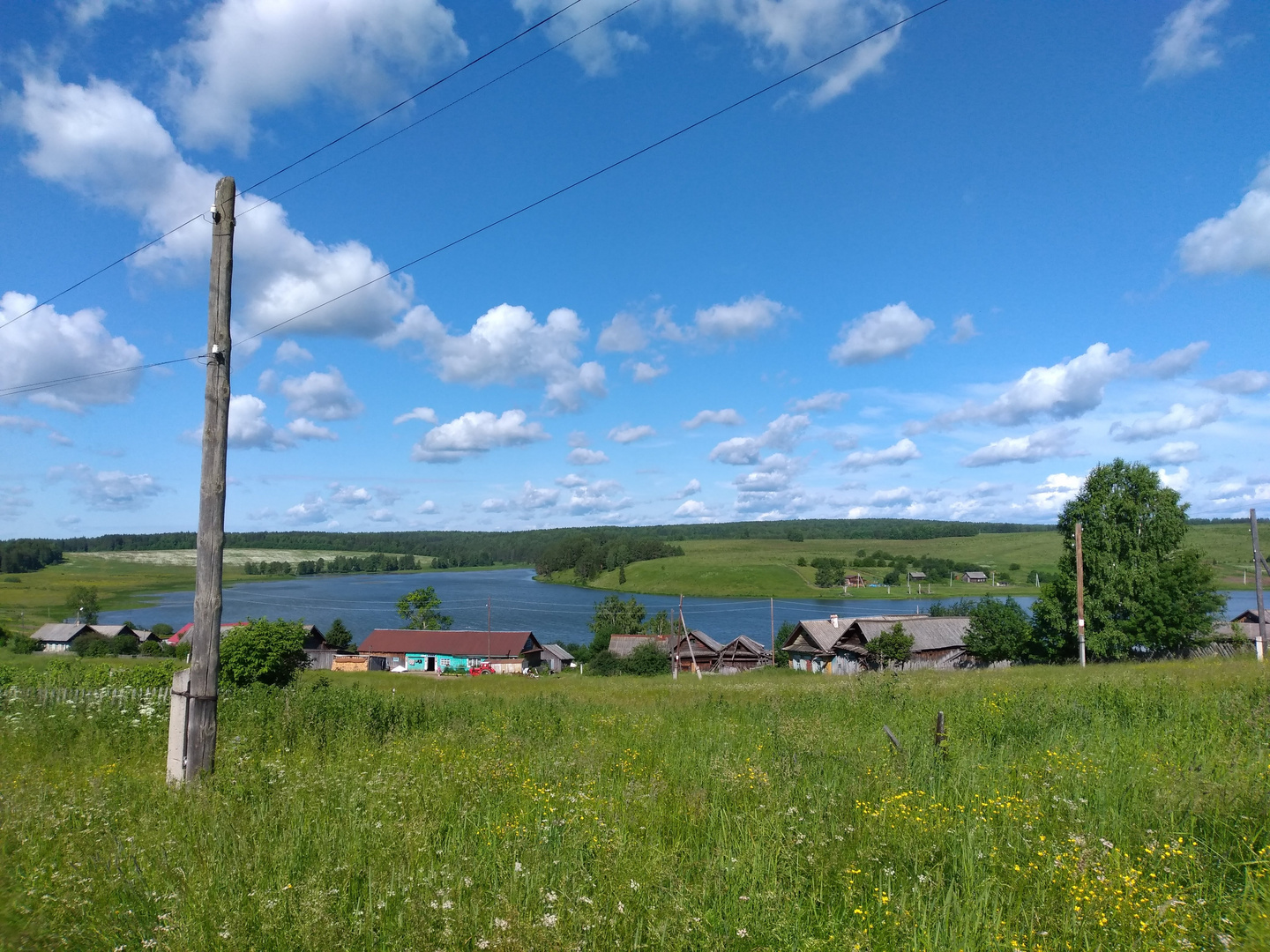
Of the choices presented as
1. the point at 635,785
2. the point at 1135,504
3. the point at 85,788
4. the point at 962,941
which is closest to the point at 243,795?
the point at 85,788

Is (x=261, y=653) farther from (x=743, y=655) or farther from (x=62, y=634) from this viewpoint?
(x=62, y=634)

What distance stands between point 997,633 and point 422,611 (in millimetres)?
60489

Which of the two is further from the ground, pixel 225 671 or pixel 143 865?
pixel 143 865

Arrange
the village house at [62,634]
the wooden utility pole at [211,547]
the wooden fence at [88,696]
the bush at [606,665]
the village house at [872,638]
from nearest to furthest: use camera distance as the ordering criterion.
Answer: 1. the wooden utility pole at [211,547]
2. the wooden fence at [88,696]
3. the village house at [872,638]
4. the bush at [606,665]
5. the village house at [62,634]

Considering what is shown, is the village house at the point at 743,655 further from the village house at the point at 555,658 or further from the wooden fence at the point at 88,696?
the wooden fence at the point at 88,696

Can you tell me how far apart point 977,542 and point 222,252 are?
8403 inches

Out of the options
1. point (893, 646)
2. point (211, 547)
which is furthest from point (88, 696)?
point (893, 646)

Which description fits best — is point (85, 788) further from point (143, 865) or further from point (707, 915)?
point (707, 915)

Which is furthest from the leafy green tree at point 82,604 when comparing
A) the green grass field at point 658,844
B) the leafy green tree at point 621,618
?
the green grass field at point 658,844

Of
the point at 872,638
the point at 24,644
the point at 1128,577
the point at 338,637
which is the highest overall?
the point at 1128,577

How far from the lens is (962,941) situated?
133 inches

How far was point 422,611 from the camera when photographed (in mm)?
82875

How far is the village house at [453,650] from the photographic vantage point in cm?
6838

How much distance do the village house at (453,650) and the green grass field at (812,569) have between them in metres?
71.8
